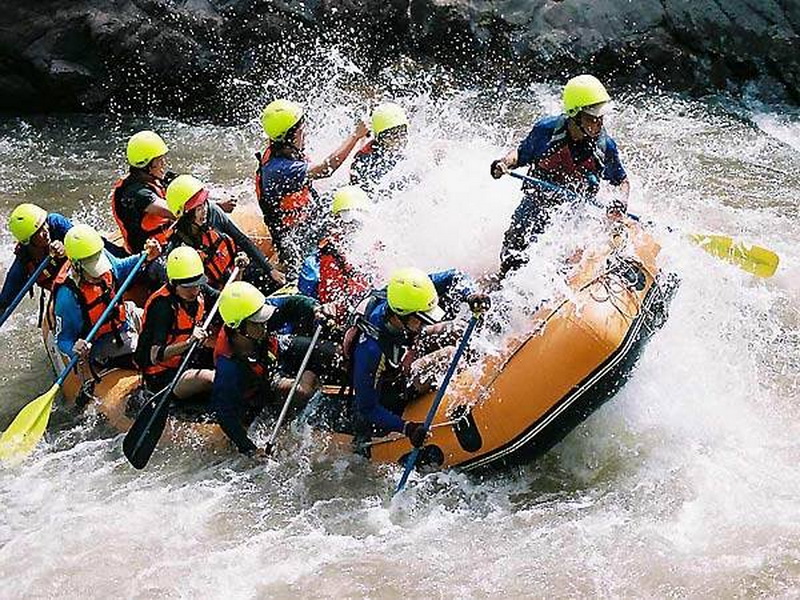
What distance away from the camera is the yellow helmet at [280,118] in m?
7.09

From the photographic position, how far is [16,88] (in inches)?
488

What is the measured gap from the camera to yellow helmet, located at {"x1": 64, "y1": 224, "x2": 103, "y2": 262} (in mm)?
6391

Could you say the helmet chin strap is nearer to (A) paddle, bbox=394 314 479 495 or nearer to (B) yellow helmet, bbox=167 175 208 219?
(A) paddle, bbox=394 314 479 495

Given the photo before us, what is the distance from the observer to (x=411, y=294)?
18.2 ft

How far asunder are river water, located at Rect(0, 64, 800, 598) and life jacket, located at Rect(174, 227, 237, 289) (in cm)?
106

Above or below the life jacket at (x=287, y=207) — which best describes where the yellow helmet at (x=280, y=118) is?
above

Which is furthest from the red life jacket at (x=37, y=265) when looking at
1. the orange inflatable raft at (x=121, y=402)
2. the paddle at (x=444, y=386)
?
the paddle at (x=444, y=386)

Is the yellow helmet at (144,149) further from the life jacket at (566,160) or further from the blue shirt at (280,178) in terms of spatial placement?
the life jacket at (566,160)

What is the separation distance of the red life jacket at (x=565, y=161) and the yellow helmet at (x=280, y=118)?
1726mm

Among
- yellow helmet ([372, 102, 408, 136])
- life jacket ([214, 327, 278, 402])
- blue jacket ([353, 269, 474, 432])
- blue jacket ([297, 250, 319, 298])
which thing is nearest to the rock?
yellow helmet ([372, 102, 408, 136])

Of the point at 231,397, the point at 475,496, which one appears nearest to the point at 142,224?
the point at 231,397

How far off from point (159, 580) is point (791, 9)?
10195 mm

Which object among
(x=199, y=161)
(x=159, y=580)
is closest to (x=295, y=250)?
(x=159, y=580)

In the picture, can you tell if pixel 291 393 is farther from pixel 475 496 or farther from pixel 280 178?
pixel 280 178
